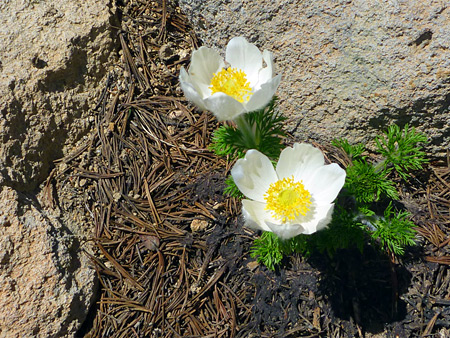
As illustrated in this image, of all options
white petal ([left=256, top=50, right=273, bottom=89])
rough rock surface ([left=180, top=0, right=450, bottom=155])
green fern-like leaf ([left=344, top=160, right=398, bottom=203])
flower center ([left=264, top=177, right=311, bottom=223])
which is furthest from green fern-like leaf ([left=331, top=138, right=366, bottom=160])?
white petal ([left=256, top=50, right=273, bottom=89])

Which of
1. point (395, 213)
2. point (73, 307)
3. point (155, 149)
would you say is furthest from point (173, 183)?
point (395, 213)

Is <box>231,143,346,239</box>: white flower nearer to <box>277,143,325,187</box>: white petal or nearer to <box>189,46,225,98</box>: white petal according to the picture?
<box>277,143,325,187</box>: white petal

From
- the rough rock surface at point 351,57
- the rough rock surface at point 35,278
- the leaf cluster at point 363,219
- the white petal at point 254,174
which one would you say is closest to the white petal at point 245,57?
the white petal at point 254,174

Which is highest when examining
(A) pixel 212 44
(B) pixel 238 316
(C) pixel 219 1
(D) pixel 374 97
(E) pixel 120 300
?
(C) pixel 219 1

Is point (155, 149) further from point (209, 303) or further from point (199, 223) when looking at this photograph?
point (209, 303)

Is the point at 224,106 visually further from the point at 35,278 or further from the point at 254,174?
the point at 35,278

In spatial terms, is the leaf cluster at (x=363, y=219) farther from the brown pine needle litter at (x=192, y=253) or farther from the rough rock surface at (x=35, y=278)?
the rough rock surface at (x=35, y=278)
